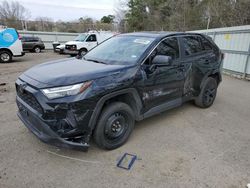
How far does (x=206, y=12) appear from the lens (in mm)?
17391

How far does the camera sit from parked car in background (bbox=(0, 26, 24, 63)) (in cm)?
1098

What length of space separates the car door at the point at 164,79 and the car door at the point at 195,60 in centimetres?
25

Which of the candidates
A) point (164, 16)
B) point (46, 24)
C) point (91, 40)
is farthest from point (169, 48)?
point (46, 24)

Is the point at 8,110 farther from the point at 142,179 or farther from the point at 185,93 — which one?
the point at 185,93

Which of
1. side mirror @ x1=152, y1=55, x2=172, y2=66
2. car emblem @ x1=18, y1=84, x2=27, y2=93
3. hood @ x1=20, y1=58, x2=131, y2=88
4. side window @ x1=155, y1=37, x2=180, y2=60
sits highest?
side window @ x1=155, y1=37, x2=180, y2=60

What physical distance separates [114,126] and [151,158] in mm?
722

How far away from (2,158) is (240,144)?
12.3 feet

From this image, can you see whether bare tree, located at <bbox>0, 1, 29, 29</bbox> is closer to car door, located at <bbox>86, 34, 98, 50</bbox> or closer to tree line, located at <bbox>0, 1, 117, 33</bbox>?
tree line, located at <bbox>0, 1, 117, 33</bbox>

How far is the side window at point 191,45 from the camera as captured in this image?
12.9ft

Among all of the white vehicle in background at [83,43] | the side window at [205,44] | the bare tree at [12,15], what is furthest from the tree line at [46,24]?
the side window at [205,44]

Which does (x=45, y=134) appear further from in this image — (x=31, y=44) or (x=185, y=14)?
(x=185, y=14)

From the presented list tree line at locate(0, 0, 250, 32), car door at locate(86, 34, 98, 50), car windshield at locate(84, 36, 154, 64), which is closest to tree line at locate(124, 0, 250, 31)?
tree line at locate(0, 0, 250, 32)

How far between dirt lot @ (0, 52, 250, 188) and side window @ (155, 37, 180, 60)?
1.40 meters

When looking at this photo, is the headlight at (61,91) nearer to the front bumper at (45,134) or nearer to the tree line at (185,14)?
→ the front bumper at (45,134)
